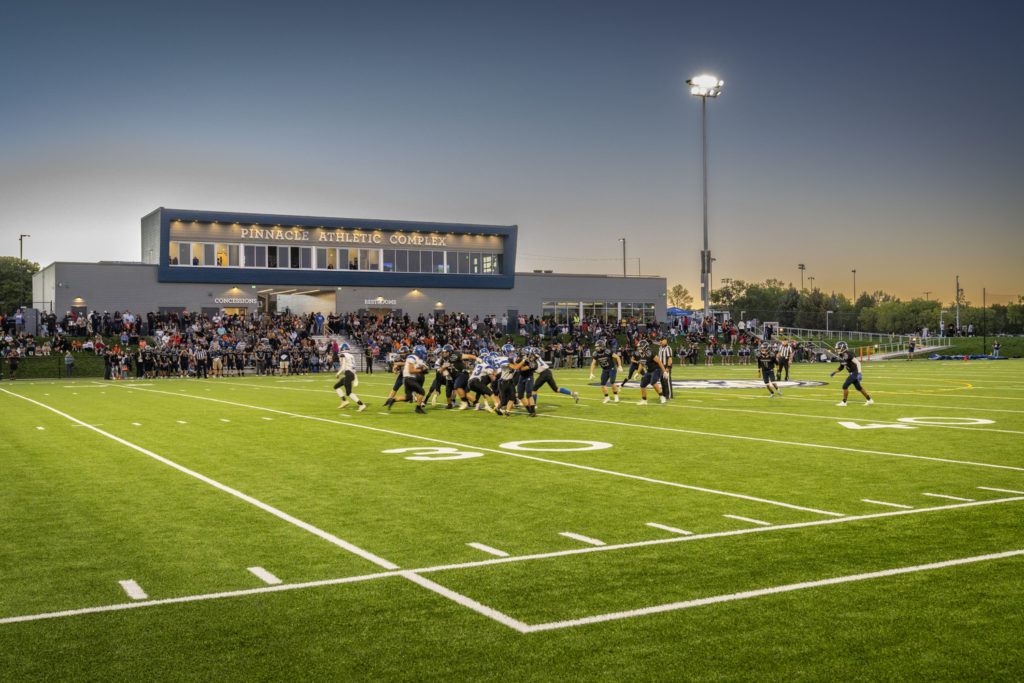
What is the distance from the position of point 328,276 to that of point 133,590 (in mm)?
59413

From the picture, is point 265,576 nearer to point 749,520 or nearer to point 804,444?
point 749,520

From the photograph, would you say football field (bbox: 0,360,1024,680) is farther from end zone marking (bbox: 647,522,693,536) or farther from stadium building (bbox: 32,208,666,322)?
stadium building (bbox: 32,208,666,322)

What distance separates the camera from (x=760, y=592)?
6258 millimetres

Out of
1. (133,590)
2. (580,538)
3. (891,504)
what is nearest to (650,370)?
(891,504)

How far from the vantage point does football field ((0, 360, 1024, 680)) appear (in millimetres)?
5117

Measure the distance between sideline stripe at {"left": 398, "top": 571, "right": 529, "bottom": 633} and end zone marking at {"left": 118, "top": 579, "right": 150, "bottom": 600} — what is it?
1.80 meters

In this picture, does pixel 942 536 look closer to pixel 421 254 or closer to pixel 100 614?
pixel 100 614

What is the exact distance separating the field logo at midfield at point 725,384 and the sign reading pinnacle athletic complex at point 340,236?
36006 millimetres

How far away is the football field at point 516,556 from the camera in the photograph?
512 centimetres

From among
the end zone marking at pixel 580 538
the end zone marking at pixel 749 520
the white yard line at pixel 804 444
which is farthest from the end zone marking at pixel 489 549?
the white yard line at pixel 804 444

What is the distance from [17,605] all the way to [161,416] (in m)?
15.3

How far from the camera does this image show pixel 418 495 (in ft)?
33.3

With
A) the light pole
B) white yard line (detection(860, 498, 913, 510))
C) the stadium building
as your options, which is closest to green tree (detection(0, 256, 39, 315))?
the stadium building

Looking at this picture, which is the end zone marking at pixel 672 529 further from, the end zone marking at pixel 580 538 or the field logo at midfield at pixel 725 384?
the field logo at midfield at pixel 725 384
